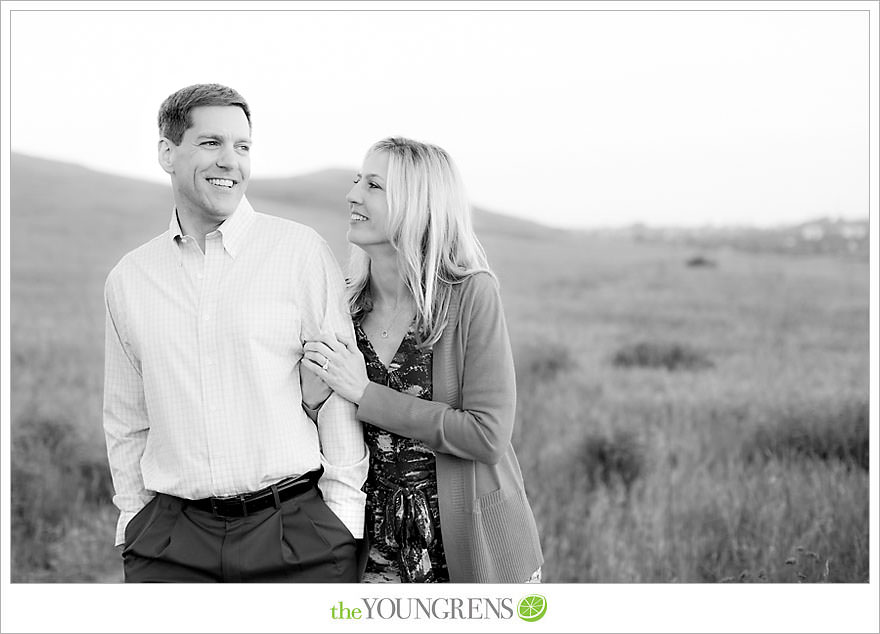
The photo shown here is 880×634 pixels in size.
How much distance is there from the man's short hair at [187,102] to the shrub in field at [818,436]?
17.8 ft

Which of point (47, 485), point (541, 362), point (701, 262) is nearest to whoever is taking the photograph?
point (47, 485)

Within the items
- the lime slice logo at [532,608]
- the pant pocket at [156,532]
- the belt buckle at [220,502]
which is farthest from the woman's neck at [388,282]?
the lime slice logo at [532,608]

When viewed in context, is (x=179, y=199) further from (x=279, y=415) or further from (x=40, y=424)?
(x=40, y=424)

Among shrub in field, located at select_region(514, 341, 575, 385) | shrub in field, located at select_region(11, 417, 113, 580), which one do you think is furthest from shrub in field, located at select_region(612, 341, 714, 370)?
shrub in field, located at select_region(11, 417, 113, 580)

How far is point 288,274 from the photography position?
2588mm

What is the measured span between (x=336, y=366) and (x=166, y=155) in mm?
821

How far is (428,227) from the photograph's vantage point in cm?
265

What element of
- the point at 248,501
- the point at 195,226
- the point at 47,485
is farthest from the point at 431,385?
the point at 47,485

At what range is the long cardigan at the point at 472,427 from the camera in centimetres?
252

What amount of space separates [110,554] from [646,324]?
10.2m

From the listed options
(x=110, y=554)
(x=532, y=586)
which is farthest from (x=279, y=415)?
(x=110, y=554)

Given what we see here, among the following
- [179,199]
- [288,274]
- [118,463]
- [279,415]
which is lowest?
[118,463]

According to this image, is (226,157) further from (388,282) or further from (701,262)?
(701,262)

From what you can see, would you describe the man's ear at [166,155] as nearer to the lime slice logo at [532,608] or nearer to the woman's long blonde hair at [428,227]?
the woman's long blonde hair at [428,227]
